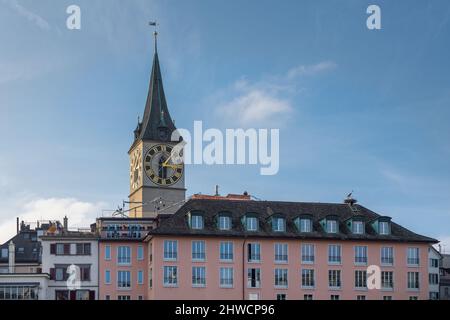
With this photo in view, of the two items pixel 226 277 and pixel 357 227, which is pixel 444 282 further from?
pixel 226 277

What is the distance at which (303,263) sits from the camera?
105312mm

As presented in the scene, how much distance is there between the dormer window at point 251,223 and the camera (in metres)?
105

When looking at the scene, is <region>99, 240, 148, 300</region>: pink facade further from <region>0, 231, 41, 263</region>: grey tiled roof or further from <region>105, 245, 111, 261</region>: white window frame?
<region>0, 231, 41, 263</region>: grey tiled roof

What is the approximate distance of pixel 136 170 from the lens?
16538cm

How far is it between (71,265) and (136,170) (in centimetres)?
6019

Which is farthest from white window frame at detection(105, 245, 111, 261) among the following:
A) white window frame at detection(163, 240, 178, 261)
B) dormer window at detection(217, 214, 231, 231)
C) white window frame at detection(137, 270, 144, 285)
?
dormer window at detection(217, 214, 231, 231)

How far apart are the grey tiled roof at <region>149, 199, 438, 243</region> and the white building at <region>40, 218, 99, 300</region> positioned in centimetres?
933

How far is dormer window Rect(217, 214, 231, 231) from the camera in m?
105

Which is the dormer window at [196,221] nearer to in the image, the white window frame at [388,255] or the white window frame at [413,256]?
the white window frame at [388,255]

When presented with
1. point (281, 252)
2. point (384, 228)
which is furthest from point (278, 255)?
point (384, 228)

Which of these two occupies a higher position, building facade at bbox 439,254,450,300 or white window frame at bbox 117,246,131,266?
white window frame at bbox 117,246,131,266

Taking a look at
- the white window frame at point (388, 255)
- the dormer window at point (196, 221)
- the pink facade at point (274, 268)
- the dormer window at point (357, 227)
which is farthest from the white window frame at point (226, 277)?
the white window frame at point (388, 255)
